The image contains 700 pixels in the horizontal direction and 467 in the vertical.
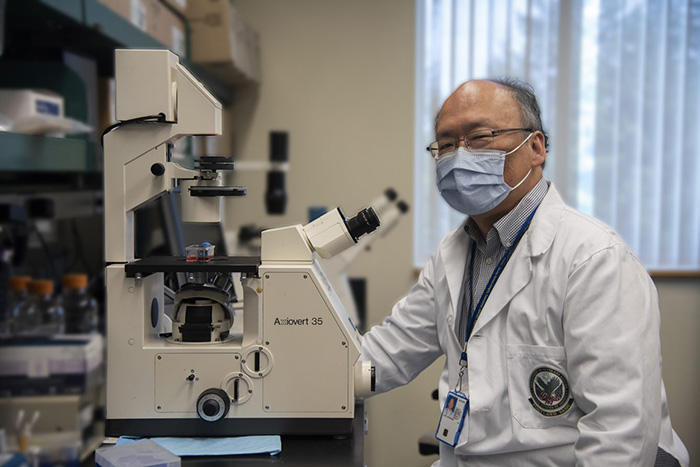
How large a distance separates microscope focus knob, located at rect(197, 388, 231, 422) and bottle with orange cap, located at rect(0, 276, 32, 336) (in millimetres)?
961

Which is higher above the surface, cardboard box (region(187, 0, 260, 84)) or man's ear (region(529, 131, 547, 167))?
cardboard box (region(187, 0, 260, 84))

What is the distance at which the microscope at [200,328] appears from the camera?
3.67 ft

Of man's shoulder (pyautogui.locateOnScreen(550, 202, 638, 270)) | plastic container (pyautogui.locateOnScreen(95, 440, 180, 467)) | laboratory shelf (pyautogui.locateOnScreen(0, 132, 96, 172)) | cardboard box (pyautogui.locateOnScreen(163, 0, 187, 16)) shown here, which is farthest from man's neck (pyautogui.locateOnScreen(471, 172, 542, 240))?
cardboard box (pyautogui.locateOnScreen(163, 0, 187, 16))

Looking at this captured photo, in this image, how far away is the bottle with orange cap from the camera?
180cm

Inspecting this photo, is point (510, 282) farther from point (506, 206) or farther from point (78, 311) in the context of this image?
point (78, 311)

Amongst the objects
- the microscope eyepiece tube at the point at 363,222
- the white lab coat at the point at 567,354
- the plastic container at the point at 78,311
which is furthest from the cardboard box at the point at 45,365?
the microscope eyepiece tube at the point at 363,222

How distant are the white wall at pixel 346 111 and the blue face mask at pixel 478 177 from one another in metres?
1.90

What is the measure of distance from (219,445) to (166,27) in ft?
5.46

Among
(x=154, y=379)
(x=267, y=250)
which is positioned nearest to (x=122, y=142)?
(x=267, y=250)

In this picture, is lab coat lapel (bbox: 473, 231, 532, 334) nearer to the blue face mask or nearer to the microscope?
the blue face mask

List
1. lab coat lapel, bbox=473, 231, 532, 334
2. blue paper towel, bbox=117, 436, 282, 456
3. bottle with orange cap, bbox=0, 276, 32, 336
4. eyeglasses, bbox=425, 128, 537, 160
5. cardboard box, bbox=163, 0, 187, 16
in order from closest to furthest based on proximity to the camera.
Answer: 1. blue paper towel, bbox=117, 436, 282, 456
2. lab coat lapel, bbox=473, 231, 532, 334
3. eyeglasses, bbox=425, 128, 537, 160
4. bottle with orange cap, bbox=0, 276, 32, 336
5. cardboard box, bbox=163, 0, 187, 16

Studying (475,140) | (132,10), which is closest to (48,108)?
(132,10)

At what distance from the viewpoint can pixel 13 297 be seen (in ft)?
6.13

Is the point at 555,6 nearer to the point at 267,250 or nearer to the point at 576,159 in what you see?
the point at 576,159
